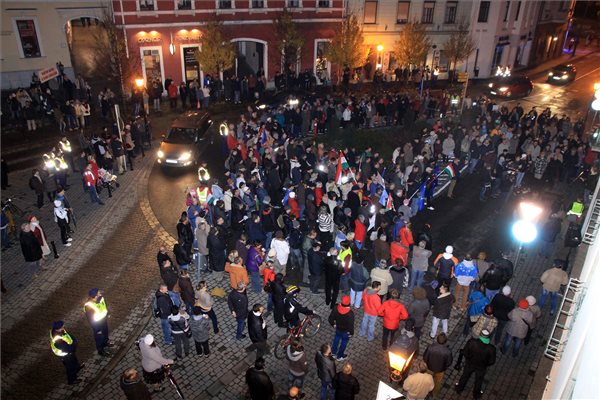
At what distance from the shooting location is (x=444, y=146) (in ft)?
69.2

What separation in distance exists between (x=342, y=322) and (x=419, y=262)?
11.5 ft

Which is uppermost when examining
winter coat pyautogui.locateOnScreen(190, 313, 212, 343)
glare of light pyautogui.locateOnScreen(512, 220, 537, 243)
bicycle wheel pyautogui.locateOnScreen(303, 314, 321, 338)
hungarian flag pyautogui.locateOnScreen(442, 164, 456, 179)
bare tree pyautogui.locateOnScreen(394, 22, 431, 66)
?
bare tree pyautogui.locateOnScreen(394, 22, 431, 66)

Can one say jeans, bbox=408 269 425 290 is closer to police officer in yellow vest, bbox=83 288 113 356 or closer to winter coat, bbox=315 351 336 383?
winter coat, bbox=315 351 336 383

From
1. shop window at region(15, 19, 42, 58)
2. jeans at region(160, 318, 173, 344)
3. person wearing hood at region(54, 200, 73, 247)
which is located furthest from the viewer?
shop window at region(15, 19, 42, 58)

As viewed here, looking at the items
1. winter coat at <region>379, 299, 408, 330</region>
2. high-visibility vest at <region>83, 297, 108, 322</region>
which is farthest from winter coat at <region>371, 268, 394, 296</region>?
high-visibility vest at <region>83, 297, 108, 322</region>

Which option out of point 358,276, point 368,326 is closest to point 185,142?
point 358,276

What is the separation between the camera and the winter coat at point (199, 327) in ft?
36.2

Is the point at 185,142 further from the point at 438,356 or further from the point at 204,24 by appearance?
the point at 438,356

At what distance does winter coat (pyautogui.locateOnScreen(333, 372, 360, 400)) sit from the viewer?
921 centimetres

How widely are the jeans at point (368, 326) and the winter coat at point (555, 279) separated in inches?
182

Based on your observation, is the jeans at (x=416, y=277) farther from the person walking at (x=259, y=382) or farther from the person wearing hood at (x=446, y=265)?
the person walking at (x=259, y=382)

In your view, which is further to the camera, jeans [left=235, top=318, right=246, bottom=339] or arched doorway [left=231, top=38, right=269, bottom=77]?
arched doorway [left=231, top=38, right=269, bottom=77]

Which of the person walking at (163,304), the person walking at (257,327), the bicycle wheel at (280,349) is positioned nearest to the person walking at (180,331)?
the person walking at (163,304)

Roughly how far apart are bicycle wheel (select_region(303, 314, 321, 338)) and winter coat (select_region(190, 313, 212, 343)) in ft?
8.05
